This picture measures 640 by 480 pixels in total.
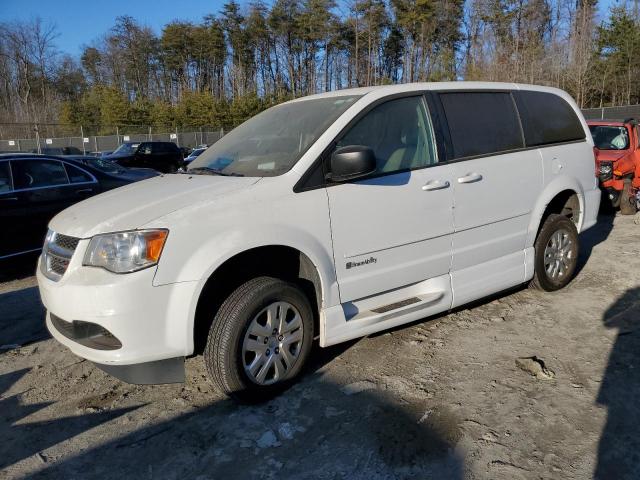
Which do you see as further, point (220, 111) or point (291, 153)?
point (220, 111)

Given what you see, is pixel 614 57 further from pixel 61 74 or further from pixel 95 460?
pixel 61 74

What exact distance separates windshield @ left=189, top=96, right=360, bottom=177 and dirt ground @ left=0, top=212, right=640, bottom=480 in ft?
4.73

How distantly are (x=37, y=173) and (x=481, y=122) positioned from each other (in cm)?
545

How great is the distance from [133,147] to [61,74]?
1790 inches

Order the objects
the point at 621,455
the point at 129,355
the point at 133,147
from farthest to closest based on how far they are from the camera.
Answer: the point at 133,147 → the point at 129,355 → the point at 621,455

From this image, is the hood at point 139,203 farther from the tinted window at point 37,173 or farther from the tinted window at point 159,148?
the tinted window at point 159,148

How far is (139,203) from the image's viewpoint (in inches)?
123

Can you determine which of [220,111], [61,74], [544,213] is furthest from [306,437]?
[61,74]

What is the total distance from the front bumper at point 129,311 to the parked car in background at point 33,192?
152 inches

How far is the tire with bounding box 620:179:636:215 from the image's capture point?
8977mm

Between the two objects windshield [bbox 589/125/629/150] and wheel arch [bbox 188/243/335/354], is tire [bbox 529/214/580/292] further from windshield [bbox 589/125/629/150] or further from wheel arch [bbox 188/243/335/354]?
windshield [bbox 589/125/629/150]

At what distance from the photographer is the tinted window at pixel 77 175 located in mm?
7020

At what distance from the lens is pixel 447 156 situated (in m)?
3.95

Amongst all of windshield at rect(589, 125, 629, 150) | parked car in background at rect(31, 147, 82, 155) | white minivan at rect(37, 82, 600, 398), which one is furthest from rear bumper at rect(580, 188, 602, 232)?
parked car in background at rect(31, 147, 82, 155)
